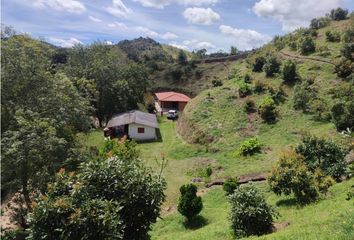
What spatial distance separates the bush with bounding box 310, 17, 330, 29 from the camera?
6345 cm

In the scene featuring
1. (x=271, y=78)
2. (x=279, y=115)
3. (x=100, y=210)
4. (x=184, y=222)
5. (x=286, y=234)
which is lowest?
(x=184, y=222)

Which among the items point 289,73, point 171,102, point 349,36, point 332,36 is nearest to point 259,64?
point 289,73

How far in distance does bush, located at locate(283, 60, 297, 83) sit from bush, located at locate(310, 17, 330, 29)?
22.7 m

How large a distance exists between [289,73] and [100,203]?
38.4 meters

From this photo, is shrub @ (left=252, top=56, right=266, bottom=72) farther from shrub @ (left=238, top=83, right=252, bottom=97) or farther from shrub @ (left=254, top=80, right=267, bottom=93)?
shrub @ (left=254, top=80, right=267, bottom=93)

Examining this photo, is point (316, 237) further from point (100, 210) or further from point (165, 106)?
point (165, 106)

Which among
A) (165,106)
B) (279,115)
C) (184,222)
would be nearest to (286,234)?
(184,222)

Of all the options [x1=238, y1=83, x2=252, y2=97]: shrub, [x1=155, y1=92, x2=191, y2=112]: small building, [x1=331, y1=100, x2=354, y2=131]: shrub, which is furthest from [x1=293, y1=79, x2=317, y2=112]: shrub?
[x1=155, y1=92, x2=191, y2=112]: small building

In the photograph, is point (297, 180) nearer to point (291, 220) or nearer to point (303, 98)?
point (291, 220)

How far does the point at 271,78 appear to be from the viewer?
160ft

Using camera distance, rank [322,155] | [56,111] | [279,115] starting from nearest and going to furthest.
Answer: [322,155] < [56,111] < [279,115]

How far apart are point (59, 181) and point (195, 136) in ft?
95.5

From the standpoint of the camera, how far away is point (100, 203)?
11.8m

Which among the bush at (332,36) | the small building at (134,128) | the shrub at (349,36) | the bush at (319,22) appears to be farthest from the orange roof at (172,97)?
the shrub at (349,36)
